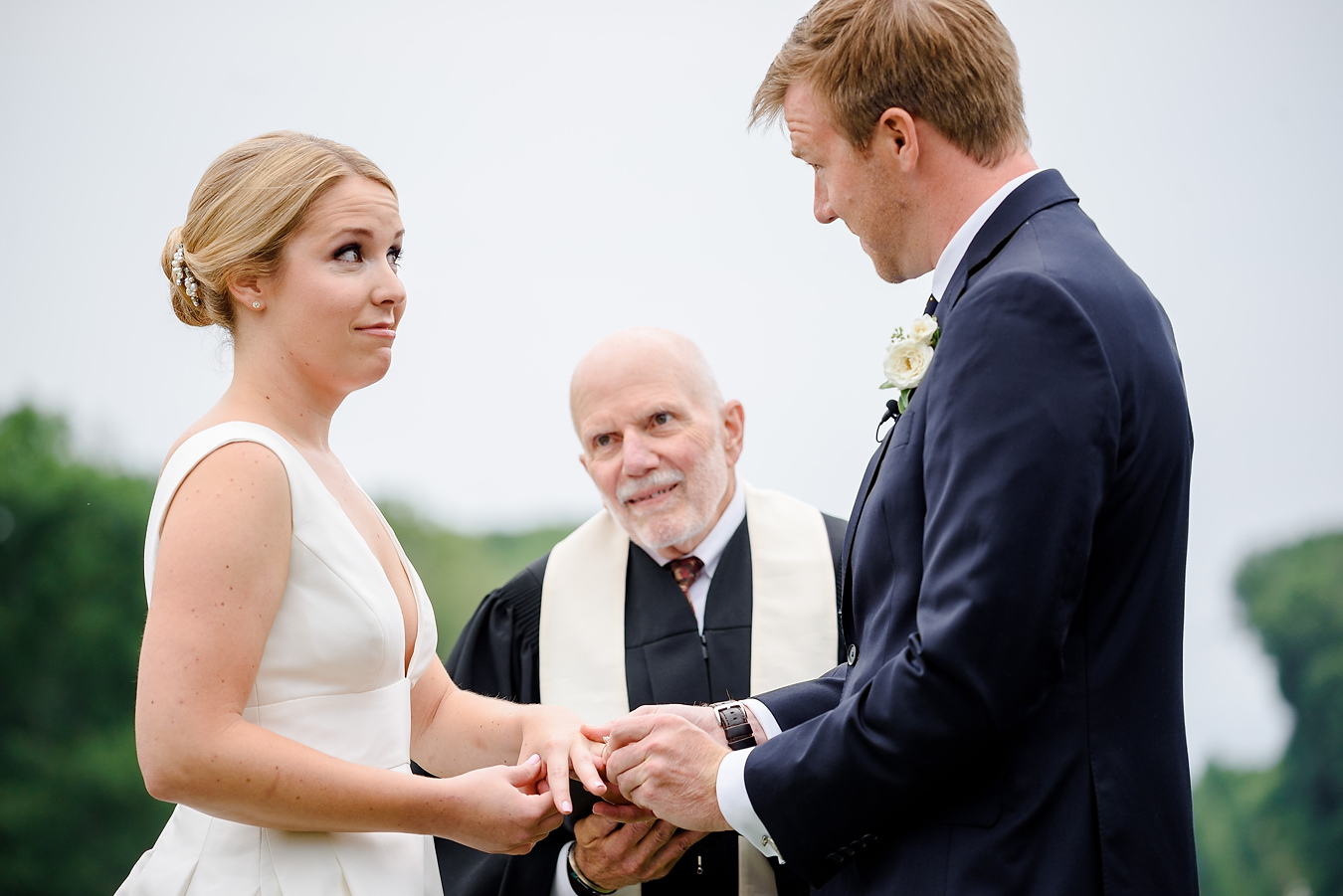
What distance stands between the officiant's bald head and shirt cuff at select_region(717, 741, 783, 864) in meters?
1.86

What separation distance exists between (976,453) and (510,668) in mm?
2739

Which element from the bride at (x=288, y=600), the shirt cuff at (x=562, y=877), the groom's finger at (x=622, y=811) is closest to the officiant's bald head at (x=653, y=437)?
the shirt cuff at (x=562, y=877)

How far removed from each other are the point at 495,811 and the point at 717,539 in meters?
1.99

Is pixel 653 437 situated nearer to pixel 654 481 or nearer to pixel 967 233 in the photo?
pixel 654 481

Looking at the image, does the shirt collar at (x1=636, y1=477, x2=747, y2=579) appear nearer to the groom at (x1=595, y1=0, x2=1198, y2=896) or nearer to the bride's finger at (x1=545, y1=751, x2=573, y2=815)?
the bride's finger at (x1=545, y1=751, x2=573, y2=815)

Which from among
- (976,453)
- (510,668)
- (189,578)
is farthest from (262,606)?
(510,668)

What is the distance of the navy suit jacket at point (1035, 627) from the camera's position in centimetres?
176

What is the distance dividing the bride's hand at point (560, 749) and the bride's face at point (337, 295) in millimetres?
987

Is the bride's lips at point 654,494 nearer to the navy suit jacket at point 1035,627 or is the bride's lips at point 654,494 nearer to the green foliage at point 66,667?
the navy suit jacket at point 1035,627

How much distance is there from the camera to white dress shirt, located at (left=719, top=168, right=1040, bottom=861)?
6.88ft

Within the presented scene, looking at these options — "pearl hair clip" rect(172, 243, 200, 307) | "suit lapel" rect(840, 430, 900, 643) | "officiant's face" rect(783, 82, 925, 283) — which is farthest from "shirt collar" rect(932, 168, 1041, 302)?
"pearl hair clip" rect(172, 243, 200, 307)

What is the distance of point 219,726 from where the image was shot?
1.94 m

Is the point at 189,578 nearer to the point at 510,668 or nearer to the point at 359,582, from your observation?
the point at 359,582

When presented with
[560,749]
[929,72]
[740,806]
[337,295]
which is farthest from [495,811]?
[929,72]
